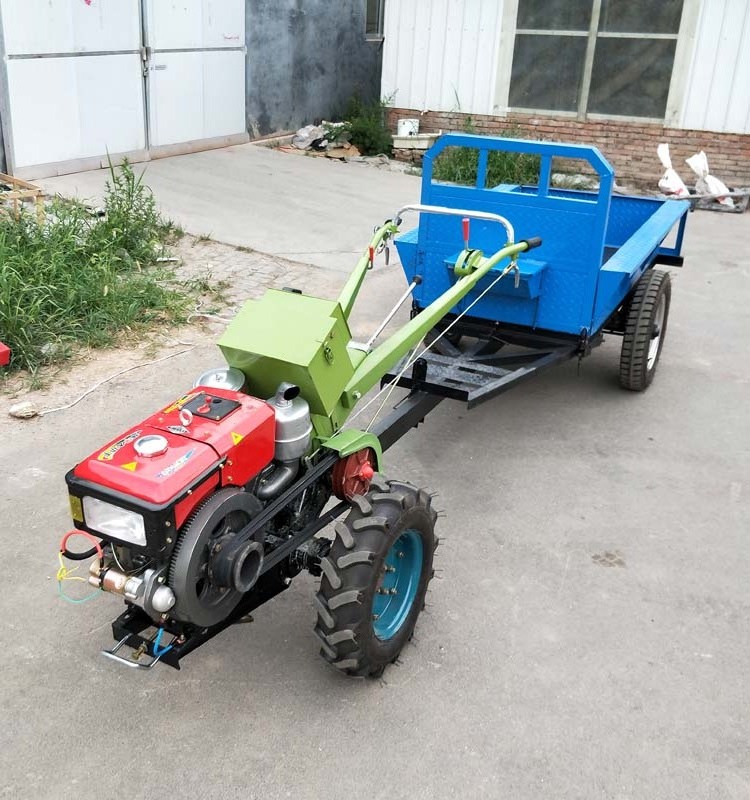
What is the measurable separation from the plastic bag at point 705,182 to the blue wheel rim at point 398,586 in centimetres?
893

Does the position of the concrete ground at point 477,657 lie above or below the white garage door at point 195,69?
below

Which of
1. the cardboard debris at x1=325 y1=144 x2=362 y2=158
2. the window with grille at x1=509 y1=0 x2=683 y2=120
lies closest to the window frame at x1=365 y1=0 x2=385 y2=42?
the cardboard debris at x1=325 y1=144 x2=362 y2=158

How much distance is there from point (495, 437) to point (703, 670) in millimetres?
1939

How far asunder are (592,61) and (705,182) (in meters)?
2.25

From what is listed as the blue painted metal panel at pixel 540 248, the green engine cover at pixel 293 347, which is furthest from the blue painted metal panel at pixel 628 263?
the green engine cover at pixel 293 347

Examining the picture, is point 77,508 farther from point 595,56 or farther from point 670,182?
point 595,56

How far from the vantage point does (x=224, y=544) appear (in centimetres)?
258

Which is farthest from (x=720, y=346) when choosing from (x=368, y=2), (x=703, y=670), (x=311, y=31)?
(x=368, y=2)

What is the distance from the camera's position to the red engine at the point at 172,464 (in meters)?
2.42

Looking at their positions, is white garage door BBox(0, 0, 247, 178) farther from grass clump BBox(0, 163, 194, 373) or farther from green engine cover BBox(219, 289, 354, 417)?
green engine cover BBox(219, 289, 354, 417)

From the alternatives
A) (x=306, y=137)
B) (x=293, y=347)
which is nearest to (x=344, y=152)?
(x=306, y=137)

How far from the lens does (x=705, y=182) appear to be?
427 inches

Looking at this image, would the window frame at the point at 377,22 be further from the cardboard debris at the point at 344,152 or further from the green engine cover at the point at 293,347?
the green engine cover at the point at 293,347

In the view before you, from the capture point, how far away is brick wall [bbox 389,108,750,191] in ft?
36.7
